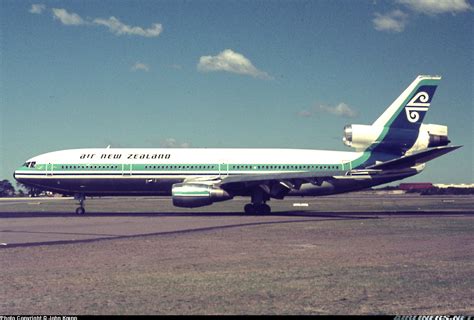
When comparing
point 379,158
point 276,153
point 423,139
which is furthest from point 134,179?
point 423,139

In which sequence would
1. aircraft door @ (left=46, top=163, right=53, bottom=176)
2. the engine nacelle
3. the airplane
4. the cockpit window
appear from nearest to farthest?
1. the engine nacelle
2. the airplane
3. aircraft door @ (left=46, top=163, right=53, bottom=176)
4. the cockpit window

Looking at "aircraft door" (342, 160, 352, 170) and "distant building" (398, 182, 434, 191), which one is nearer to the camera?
"aircraft door" (342, 160, 352, 170)

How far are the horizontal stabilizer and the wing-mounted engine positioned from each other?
1.74 meters

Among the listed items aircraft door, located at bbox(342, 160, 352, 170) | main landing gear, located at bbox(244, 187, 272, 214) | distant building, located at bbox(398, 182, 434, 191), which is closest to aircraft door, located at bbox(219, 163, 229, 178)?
main landing gear, located at bbox(244, 187, 272, 214)

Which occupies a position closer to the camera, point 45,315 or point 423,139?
point 45,315

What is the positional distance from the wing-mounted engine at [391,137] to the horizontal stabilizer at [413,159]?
174 centimetres

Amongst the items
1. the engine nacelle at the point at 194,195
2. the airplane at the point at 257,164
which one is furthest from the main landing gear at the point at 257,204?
the engine nacelle at the point at 194,195

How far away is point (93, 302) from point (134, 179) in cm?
2760

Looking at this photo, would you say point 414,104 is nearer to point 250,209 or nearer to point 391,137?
point 391,137

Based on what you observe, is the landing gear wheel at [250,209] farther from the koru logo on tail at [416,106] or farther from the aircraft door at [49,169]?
the aircraft door at [49,169]

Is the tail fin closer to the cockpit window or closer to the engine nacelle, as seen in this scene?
Answer: the engine nacelle

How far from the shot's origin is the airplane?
118ft

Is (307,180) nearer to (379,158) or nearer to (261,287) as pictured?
(379,158)

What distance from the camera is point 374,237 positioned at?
19.0m
